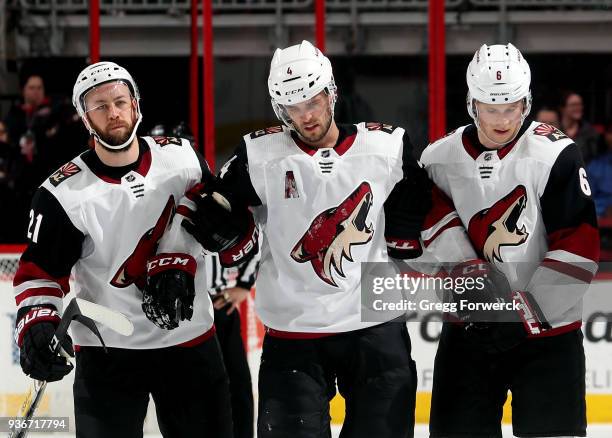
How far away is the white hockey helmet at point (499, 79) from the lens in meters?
2.83

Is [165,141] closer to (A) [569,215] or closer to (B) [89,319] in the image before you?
(B) [89,319]

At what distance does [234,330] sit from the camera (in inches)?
153

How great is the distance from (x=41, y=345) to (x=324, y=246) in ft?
2.31

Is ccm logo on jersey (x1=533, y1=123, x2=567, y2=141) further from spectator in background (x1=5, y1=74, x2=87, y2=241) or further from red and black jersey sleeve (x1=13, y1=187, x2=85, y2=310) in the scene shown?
spectator in background (x1=5, y1=74, x2=87, y2=241)

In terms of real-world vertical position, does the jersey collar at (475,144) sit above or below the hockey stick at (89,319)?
above

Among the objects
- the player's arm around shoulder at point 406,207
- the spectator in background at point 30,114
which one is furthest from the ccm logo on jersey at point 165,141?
the spectator in background at point 30,114

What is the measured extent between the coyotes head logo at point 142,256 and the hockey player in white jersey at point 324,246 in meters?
0.09

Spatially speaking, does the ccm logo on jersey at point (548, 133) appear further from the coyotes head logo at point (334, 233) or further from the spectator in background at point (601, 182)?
the spectator in background at point (601, 182)

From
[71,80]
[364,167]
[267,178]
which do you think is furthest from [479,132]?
[71,80]

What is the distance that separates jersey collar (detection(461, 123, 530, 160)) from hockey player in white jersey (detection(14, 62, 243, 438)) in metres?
0.67

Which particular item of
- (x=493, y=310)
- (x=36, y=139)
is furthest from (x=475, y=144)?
(x=36, y=139)

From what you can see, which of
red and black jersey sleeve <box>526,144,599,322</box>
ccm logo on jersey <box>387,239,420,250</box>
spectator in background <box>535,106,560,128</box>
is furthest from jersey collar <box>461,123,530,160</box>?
spectator in background <box>535,106,560,128</box>

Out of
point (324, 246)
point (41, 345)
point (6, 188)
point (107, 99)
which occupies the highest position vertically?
point (107, 99)

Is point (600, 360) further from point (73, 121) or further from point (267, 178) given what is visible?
point (73, 121)
